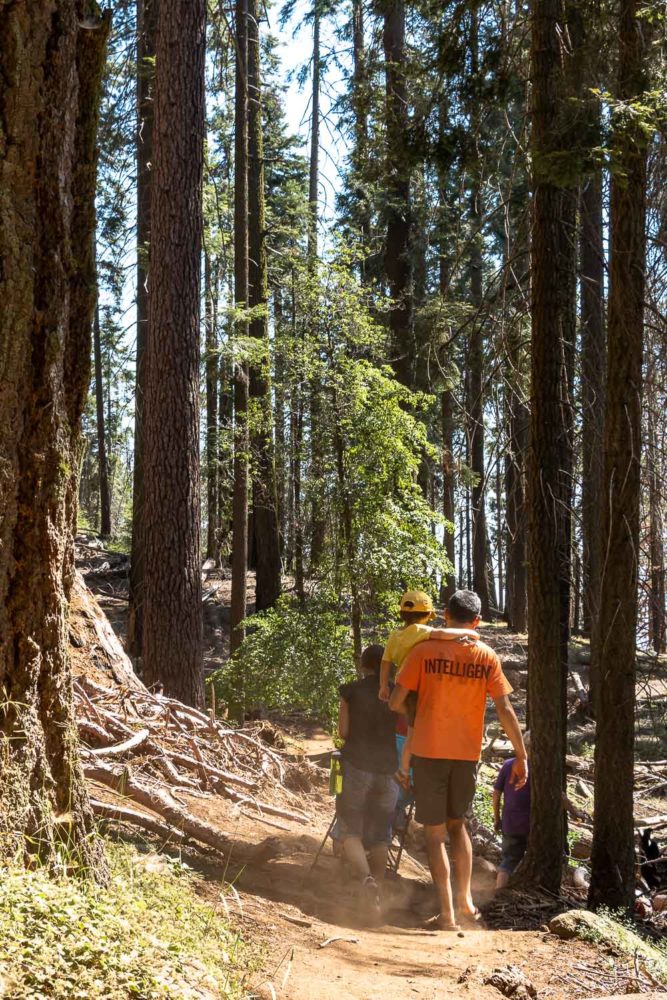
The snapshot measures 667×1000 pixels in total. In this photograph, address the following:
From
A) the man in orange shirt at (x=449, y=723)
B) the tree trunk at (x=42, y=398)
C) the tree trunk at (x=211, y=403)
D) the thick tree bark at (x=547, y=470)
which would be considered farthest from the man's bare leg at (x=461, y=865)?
the tree trunk at (x=211, y=403)

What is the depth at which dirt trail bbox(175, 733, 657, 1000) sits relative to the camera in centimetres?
443

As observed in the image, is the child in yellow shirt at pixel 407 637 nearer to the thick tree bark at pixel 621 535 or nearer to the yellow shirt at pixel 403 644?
the yellow shirt at pixel 403 644

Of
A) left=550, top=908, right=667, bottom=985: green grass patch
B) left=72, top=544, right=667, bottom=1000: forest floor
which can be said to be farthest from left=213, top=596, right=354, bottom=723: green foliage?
left=550, top=908, right=667, bottom=985: green grass patch

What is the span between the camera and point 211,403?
2852 cm

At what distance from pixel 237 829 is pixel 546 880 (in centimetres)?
261

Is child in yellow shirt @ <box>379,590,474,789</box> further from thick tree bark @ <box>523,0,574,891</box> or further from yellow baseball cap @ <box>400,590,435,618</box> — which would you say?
thick tree bark @ <box>523,0,574,891</box>

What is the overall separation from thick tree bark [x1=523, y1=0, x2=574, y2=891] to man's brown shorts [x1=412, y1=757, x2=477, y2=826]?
1.36 metres

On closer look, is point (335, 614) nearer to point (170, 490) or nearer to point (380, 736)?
point (170, 490)

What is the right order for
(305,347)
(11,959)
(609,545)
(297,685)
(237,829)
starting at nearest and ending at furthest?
(11,959) → (237,829) → (609,545) → (297,685) → (305,347)

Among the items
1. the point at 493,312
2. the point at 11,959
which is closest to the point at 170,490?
the point at 493,312

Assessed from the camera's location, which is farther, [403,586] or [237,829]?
[403,586]

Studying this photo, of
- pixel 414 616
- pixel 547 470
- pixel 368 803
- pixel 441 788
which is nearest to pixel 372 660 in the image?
pixel 414 616

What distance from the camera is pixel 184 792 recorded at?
275 inches

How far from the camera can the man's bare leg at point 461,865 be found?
6.30 m
